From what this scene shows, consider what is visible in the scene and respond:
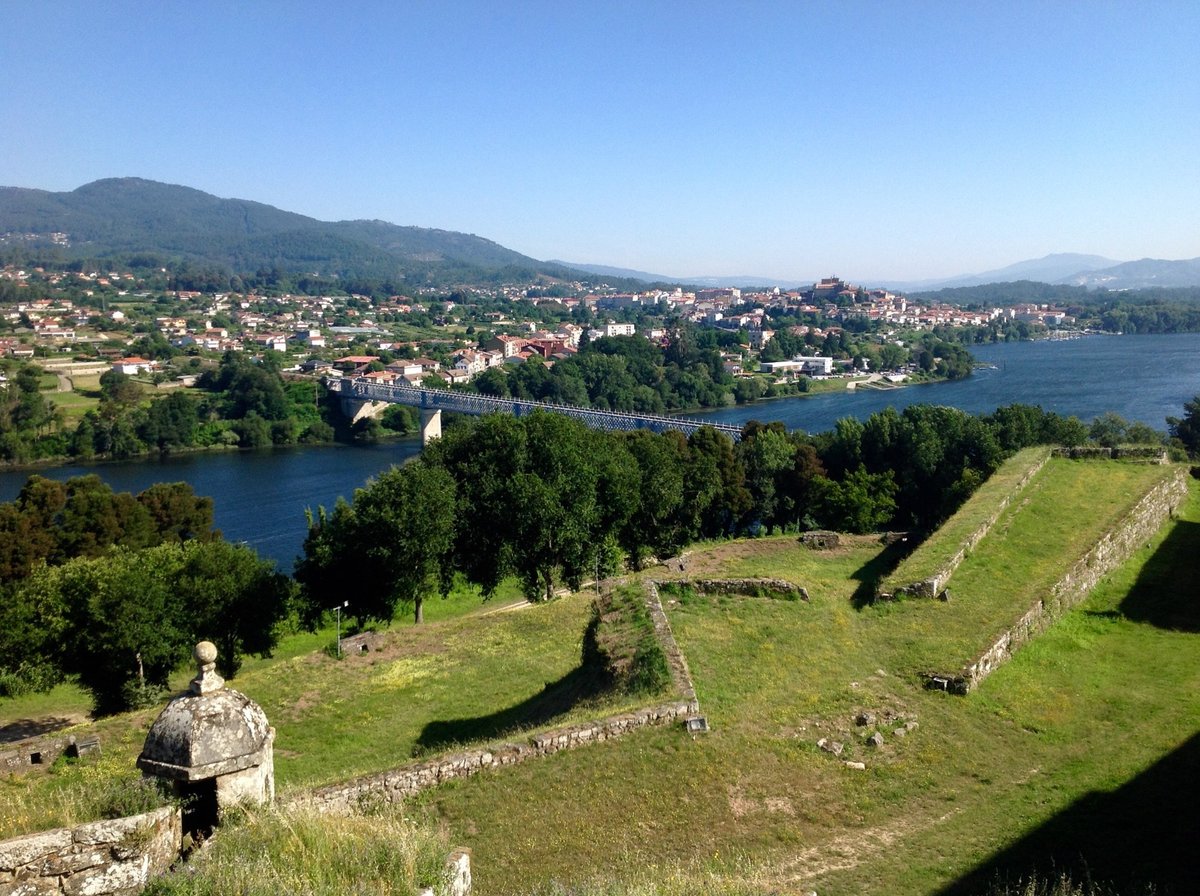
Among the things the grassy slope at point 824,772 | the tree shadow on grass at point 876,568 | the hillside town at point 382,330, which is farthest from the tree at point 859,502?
the hillside town at point 382,330

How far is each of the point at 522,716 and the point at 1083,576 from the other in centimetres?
996

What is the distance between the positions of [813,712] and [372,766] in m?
5.54

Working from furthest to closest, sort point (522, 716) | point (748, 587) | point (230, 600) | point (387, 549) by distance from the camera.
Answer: point (387, 549), point (230, 600), point (748, 587), point (522, 716)

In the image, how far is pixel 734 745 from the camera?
8961 millimetres

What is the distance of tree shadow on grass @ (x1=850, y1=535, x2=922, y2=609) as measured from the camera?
1462 cm

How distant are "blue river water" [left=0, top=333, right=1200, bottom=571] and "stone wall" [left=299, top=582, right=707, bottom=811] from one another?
3185 cm

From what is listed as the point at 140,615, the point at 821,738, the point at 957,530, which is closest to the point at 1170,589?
the point at 957,530

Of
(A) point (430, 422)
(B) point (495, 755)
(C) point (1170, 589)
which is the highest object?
(B) point (495, 755)

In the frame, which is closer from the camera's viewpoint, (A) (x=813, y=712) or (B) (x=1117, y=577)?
(A) (x=813, y=712)

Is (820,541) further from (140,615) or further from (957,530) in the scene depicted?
(140,615)

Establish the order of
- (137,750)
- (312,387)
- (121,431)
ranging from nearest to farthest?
(137,750) → (121,431) → (312,387)

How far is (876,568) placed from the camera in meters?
17.9

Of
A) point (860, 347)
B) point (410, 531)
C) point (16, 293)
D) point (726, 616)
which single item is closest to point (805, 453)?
point (410, 531)

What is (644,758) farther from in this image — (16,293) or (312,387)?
(16,293)
